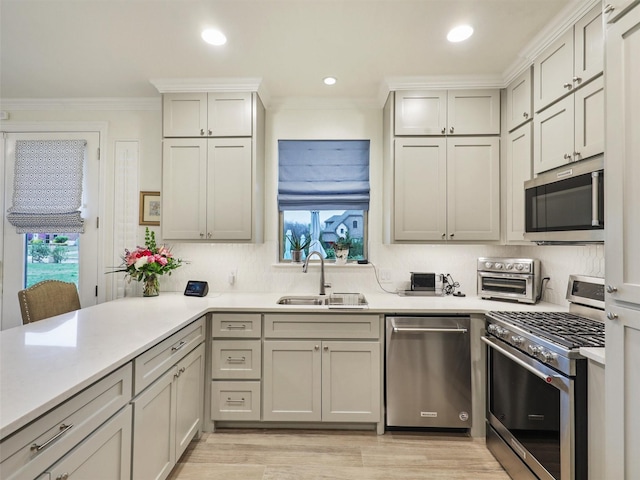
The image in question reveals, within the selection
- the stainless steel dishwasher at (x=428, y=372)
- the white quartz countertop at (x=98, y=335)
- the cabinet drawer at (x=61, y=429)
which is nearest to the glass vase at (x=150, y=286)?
the white quartz countertop at (x=98, y=335)

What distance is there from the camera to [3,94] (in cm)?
288

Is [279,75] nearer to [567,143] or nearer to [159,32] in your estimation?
[159,32]

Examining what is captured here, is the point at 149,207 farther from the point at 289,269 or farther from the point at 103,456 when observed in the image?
the point at 103,456

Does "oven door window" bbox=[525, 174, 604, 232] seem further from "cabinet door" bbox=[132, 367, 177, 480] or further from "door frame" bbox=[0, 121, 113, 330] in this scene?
"door frame" bbox=[0, 121, 113, 330]

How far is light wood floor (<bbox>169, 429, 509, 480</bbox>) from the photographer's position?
1948mm

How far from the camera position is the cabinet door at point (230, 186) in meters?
2.70

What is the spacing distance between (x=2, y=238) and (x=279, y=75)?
2.92 meters

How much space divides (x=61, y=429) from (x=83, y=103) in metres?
3.07

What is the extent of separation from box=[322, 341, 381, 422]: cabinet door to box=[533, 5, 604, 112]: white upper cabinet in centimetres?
201

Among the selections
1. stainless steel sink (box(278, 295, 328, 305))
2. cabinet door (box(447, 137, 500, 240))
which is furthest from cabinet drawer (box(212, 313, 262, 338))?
cabinet door (box(447, 137, 500, 240))

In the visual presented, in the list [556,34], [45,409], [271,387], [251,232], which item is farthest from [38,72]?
[556,34]

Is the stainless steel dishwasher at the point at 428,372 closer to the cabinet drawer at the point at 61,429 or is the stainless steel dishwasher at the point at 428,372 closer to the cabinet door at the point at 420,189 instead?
the cabinet door at the point at 420,189

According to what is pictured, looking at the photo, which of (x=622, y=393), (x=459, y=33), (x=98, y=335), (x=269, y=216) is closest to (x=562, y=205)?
(x=622, y=393)

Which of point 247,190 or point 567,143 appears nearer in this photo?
point 567,143
